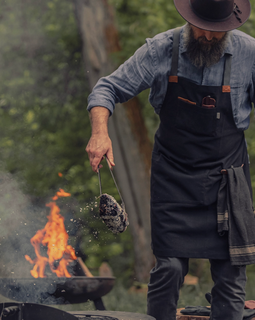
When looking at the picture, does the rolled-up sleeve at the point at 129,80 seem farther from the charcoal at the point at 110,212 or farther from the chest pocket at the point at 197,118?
the charcoal at the point at 110,212

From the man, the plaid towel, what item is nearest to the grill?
the man

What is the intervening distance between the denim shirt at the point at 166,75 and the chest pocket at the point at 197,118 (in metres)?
0.13

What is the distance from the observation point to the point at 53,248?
13.3ft

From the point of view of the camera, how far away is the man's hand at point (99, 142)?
112 inches

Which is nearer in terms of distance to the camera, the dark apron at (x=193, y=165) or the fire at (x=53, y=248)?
the dark apron at (x=193, y=165)

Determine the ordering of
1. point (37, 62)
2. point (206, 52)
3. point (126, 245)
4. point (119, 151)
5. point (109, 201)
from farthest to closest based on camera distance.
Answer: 1. point (37, 62)
2. point (126, 245)
3. point (119, 151)
4. point (206, 52)
5. point (109, 201)

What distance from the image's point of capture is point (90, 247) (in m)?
9.09

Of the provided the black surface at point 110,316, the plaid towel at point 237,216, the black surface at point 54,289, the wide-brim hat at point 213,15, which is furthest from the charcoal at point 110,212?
the wide-brim hat at point 213,15

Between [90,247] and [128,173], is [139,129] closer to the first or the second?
[128,173]

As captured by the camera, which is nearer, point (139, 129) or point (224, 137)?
point (224, 137)

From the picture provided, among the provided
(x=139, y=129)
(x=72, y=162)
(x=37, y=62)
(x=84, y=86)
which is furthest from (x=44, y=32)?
(x=139, y=129)

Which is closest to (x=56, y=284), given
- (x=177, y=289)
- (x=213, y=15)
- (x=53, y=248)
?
(x=53, y=248)

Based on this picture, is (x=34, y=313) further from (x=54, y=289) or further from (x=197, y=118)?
(x=197, y=118)

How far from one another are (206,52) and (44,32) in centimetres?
648
